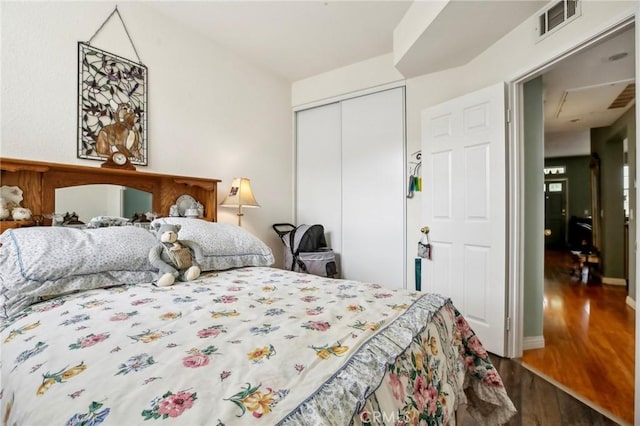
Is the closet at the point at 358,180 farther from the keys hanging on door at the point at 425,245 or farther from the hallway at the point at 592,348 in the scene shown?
the hallway at the point at 592,348

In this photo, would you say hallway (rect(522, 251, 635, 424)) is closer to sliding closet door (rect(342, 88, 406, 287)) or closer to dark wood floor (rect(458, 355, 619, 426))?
dark wood floor (rect(458, 355, 619, 426))

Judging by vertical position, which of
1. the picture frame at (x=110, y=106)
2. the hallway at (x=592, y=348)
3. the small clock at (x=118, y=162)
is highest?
the picture frame at (x=110, y=106)

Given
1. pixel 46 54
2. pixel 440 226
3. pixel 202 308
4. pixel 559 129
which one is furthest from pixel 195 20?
pixel 559 129

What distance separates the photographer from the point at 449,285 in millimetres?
2627

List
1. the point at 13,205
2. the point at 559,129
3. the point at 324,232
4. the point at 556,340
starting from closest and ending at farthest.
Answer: the point at 13,205
the point at 556,340
the point at 324,232
the point at 559,129

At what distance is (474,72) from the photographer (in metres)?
2.65

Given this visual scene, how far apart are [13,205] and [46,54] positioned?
991 mm

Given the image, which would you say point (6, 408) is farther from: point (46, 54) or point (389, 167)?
point (389, 167)

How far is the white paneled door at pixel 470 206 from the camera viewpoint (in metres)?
Result: 2.29

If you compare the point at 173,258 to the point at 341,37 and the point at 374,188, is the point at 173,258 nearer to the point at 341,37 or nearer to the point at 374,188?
the point at 374,188

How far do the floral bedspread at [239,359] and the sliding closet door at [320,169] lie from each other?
7.54 feet

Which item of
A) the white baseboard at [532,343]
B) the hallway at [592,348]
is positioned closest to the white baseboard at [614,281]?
the hallway at [592,348]

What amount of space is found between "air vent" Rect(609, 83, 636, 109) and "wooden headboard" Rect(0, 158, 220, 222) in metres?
4.60

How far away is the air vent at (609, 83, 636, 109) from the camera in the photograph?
3.43m
